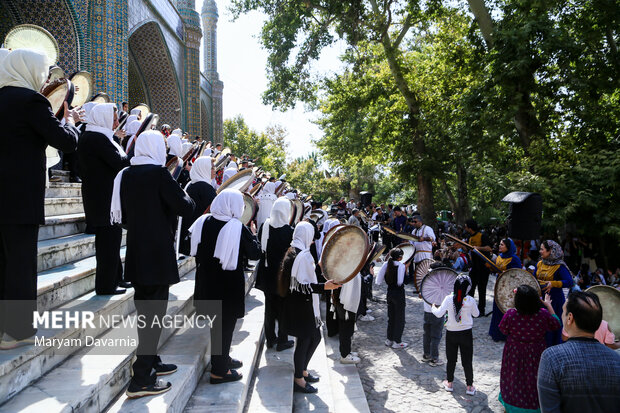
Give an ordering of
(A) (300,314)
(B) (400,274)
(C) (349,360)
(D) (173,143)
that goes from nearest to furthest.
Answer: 1. (A) (300,314)
2. (C) (349,360)
3. (D) (173,143)
4. (B) (400,274)

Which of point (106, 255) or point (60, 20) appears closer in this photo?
point (106, 255)

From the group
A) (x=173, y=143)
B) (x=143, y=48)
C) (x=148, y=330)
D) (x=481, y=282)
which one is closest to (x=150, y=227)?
(x=148, y=330)

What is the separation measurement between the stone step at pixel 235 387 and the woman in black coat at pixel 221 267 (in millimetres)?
114

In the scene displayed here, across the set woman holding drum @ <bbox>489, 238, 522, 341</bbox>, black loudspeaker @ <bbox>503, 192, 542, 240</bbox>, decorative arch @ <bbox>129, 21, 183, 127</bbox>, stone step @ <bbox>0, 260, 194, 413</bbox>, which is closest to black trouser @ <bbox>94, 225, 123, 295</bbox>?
stone step @ <bbox>0, 260, 194, 413</bbox>

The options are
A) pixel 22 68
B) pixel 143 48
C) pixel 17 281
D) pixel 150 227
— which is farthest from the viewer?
pixel 143 48

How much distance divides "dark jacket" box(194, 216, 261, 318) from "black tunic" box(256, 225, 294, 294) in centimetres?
93

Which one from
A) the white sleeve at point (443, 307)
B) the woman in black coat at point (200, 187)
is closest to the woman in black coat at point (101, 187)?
the woman in black coat at point (200, 187)

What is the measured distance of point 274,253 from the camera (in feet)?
16.4

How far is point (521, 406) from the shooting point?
4262mm

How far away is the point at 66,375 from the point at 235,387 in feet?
4.62

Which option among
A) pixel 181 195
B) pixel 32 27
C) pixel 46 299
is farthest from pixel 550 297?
pixel 32 27

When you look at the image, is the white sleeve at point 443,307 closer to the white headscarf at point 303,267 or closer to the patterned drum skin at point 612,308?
the patterned drum skin at point 612,308

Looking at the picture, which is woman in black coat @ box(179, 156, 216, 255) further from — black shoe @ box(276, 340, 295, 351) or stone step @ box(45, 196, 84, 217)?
black shoe @ box(276, 340, 295, 351)

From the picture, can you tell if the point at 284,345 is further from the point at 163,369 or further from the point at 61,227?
the point at 61,227
